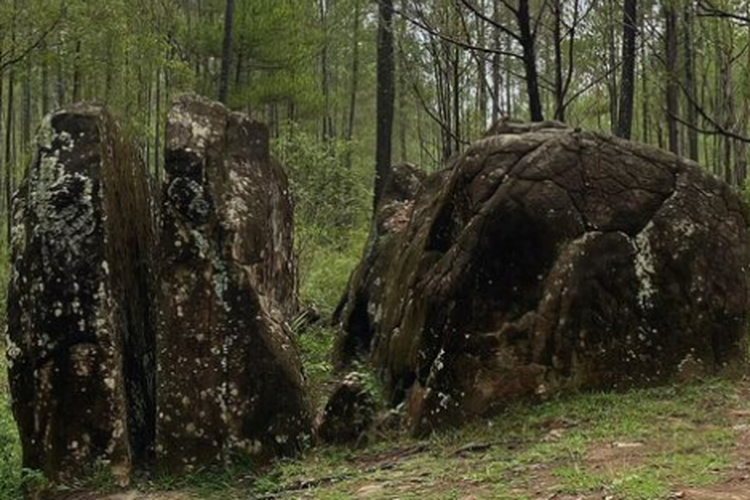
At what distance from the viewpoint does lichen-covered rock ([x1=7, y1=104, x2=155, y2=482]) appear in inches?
239

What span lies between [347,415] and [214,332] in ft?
4.12

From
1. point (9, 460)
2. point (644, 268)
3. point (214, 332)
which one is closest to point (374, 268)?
point (214, 332)

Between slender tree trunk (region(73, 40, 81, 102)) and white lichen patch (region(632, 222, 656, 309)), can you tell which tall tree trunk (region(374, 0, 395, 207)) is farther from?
white lichen patch (region(632, 222, 656, 309))

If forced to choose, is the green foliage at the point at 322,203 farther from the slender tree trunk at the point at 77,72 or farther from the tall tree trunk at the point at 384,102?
the slender tree trunk at the point at 77,72

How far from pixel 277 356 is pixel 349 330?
277cm

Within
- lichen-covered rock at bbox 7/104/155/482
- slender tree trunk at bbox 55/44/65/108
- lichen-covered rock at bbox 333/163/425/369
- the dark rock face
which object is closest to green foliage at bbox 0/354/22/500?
lichen-covered rock at bbox 7/104/155/482

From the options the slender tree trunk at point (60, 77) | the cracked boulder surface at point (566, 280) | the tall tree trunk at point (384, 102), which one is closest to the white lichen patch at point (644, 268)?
the cracked boulder surface at point (566, 280)

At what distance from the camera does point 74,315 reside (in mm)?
6145

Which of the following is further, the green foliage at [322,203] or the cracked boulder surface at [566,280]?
the green foliage at [322,203]

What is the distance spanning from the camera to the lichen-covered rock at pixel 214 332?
Answer: 20.5 feet

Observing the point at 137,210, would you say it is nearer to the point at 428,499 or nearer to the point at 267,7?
the point at 428,499

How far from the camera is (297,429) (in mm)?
6422

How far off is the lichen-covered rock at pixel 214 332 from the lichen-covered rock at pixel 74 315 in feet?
1.25

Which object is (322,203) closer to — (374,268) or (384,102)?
(384,102)
